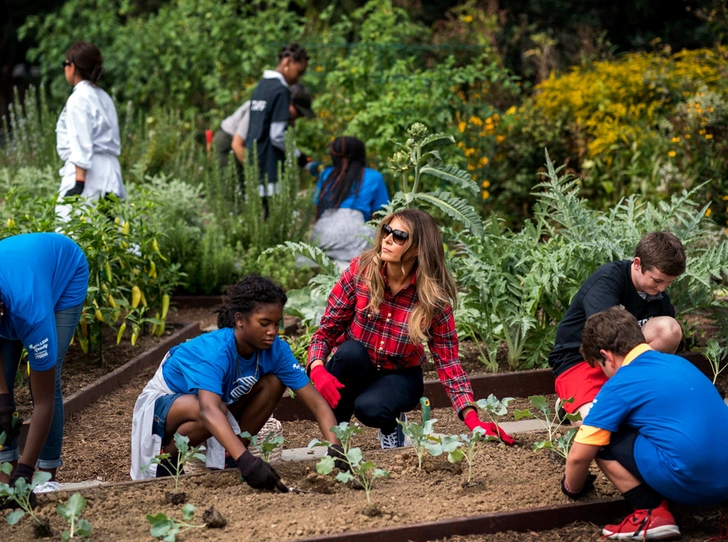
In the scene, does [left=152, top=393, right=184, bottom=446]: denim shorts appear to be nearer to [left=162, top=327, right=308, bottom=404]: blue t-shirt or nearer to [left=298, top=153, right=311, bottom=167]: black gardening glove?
[left=162, top=327, right=308, bottom=404]: blue t-shirt

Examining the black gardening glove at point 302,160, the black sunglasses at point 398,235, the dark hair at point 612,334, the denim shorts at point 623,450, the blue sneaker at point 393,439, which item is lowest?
the blue sneaker at point 393,439

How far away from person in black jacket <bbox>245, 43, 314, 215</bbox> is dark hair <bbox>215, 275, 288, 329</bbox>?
4096 millimetres

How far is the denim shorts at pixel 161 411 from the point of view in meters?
3.80

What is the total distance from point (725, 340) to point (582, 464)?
2.27 metres

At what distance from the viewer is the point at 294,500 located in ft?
11.4

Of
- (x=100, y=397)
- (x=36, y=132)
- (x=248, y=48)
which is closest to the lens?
(x=100, y=397)

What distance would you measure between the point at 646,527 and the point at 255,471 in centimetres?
144

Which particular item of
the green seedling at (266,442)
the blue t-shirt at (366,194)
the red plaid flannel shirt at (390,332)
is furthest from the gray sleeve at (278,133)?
the green seedling at (266,442)

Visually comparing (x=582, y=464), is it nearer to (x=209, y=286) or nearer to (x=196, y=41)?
(x=209, y=286)

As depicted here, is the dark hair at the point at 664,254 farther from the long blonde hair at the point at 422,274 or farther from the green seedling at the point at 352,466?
the green seedling at the point at 352,466

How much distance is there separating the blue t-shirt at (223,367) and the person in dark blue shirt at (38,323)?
1.62 ft

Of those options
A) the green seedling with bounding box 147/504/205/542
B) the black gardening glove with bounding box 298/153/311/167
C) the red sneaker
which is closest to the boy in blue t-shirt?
the red sneaker

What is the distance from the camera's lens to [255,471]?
135 inches

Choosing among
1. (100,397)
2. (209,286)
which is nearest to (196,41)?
(209,286)
